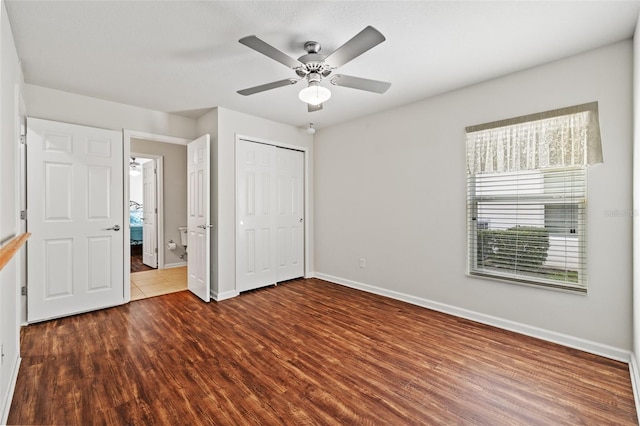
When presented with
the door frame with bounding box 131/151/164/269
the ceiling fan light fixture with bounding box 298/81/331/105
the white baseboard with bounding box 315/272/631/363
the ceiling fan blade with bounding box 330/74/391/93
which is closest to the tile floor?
the door frame with bounding box 131/151/164/269

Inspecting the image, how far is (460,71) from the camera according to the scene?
2801mm

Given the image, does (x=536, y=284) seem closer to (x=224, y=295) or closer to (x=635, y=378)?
(x=635, y=378)

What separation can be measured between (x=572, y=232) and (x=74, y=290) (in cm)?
494

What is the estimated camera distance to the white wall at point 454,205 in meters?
2.37

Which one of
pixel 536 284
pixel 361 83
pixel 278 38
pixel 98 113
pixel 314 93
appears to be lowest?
pixel 536 284

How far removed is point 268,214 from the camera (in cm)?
446

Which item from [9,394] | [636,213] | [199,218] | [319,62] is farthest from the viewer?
[199,218]

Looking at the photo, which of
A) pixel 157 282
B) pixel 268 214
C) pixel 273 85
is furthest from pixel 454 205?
pixel 157 282

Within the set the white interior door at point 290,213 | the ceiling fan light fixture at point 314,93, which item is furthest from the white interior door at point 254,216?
the ceiling fan light fixture at point 314,93

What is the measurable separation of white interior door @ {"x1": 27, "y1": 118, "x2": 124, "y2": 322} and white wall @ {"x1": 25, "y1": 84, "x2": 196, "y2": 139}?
0.15 metres

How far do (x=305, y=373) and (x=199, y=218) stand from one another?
257cm

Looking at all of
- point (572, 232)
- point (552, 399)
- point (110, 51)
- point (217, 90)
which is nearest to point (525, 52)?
point (572, 232)

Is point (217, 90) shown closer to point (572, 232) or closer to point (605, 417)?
point (572, 232)

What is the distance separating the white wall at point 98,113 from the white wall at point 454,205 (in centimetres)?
221
